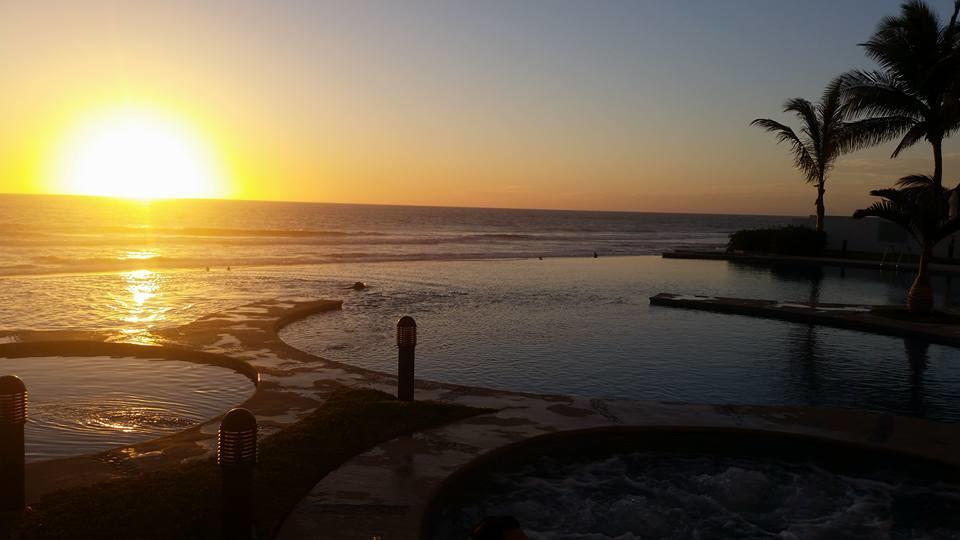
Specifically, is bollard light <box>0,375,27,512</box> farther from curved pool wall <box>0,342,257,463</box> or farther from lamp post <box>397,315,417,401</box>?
lamp post <box>397,315,417,401</box>

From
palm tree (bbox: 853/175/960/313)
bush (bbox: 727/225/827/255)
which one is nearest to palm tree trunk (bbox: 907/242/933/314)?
palm tree (bbox: 853/175/960/313)

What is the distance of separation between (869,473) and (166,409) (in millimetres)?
7520

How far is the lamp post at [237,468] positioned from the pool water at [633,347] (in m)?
5.73

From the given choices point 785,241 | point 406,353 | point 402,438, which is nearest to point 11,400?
point 402,438

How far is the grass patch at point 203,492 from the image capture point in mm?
4641

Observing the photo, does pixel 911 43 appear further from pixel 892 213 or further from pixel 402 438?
pixel 402 438

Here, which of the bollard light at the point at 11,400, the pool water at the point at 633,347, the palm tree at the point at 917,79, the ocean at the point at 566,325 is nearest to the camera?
the bollard light at the point at 11,400

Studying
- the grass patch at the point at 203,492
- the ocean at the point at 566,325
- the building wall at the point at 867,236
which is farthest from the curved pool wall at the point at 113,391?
the building wall at the point at 867,236

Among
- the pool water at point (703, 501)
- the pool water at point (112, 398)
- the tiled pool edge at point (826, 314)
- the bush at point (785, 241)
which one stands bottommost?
the pool water at point (703, 501)

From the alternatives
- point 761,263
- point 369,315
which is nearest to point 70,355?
point 369,315

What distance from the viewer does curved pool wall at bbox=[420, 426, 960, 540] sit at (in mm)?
5742

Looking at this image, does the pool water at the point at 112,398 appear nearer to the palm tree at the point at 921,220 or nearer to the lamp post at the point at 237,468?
the lamp post at the point at 237,468

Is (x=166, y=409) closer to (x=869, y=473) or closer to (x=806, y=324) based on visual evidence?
(x=869, y=473)

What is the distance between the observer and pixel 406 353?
302 inches
